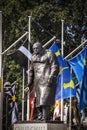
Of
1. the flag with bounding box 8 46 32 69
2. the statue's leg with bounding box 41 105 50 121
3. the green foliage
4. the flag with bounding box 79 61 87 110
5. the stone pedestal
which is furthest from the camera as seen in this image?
the green foliage

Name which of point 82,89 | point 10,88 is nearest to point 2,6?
point 10,88

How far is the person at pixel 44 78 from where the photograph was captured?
16.6 m

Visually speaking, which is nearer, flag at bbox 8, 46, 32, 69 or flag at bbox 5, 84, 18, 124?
flag at bbox 8, 46, 32, 69

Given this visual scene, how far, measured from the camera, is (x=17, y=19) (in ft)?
119

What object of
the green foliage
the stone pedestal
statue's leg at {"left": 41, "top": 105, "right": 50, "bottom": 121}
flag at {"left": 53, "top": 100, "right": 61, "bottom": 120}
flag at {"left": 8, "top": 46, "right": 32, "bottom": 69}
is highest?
the green foliage

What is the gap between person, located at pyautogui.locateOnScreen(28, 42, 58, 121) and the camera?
655 inches

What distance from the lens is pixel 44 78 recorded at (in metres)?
16.7

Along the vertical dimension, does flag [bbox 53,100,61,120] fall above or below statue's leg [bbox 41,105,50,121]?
above

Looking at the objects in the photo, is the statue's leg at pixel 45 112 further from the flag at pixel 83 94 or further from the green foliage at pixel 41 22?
the green foliage at pixel 41 22

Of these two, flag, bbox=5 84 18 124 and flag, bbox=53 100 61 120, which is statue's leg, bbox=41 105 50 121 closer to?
flag, bbox=53 100 61 120

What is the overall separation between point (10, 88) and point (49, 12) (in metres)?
8.81

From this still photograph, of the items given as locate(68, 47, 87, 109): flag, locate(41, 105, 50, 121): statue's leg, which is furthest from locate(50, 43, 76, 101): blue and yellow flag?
locate(41, 105, 50, 121): statue's leg

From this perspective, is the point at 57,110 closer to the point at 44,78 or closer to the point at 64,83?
the point at 64,83

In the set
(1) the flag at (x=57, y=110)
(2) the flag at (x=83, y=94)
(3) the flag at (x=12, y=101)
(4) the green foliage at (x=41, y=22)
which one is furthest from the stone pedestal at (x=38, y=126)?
(4) the green foliage at (x=41, y=22)
